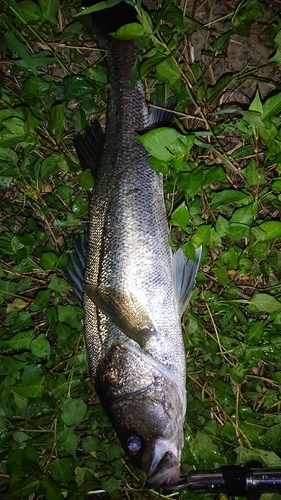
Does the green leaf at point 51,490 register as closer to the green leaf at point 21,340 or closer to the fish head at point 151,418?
the fish head at point 151,418

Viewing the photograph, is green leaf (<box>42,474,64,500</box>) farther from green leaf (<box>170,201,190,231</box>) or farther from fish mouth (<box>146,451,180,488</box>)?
green leaf (<box>170,201,190,231</box>)

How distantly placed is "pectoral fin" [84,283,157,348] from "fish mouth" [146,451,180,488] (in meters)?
0.59

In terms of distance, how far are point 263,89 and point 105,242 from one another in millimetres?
1459

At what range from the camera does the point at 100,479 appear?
2.72 meters

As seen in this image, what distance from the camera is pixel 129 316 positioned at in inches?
87.1

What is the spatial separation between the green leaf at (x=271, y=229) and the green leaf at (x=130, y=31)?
1.11 m

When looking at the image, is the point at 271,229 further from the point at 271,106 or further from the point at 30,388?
the point at 30,388

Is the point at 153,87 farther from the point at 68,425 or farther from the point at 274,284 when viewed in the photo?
the point at 68,425

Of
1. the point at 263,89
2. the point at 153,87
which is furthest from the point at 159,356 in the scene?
the point at 263,89

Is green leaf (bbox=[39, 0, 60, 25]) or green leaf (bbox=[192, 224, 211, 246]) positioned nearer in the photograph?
green leaf (bbox=[192, 224, 211, 246])

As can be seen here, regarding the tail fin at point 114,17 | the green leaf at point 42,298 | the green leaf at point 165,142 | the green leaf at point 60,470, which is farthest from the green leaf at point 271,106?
the green leaf at point 60,470

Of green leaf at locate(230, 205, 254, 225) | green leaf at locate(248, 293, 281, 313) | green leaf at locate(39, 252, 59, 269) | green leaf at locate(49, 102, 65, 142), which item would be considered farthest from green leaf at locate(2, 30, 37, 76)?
green leaf at locate(248, 293, 281, 313)

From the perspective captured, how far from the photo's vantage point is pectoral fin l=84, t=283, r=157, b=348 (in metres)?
2.20

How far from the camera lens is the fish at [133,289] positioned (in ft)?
7.19
